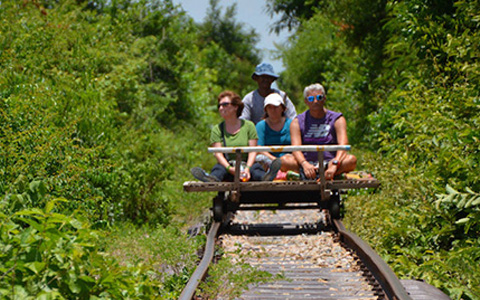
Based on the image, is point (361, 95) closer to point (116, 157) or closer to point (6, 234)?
point (116, 157)

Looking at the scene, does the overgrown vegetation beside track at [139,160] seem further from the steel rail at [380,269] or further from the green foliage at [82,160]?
the steel rail at [380,269]

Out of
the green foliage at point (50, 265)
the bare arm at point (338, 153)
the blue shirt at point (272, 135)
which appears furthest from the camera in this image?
the blue shirt at point (272, 135)

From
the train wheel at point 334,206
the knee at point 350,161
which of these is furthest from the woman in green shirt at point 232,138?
the knee at point 350,161

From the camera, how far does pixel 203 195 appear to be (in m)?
12.5

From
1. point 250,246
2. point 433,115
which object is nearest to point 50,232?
point 250,246

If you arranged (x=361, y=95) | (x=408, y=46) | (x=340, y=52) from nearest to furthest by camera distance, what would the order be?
1. (x=408, y=46)
2. (x=361, y=95)
3. (x=340, y=52)

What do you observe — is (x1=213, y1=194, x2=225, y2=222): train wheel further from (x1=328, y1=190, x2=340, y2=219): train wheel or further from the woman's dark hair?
(x1=328, y1=190, x2=340, y2=219): train wheel

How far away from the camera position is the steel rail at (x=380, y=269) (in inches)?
184

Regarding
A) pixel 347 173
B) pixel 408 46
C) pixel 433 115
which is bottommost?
pixel 347 173

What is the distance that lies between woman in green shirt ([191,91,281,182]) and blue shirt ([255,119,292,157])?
262 mm

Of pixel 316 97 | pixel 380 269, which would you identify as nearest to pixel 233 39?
pixel 316 97

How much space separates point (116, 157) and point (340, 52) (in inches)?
597

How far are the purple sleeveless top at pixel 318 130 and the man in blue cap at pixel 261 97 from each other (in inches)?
30.0

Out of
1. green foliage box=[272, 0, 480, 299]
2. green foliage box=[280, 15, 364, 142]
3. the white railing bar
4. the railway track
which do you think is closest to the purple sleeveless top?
the railway track
